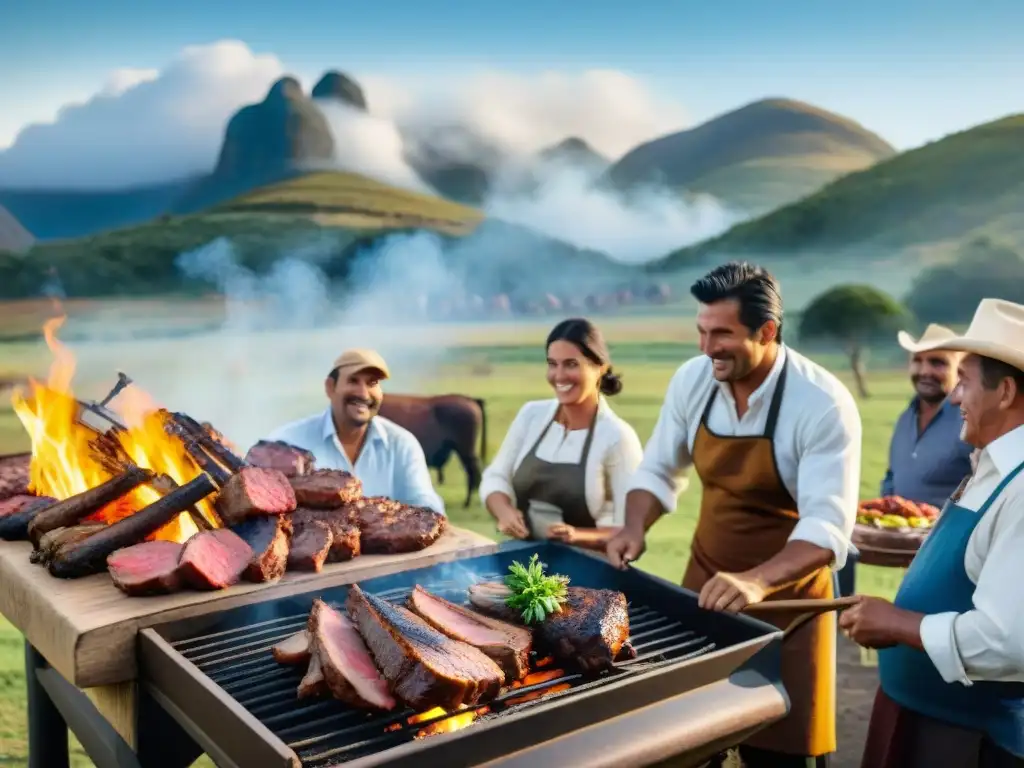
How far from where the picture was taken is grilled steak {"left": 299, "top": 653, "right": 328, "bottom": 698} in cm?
199

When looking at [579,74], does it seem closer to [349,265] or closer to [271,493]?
[349,265]

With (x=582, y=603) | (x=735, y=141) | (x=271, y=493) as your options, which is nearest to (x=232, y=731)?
(x=582, y=603)

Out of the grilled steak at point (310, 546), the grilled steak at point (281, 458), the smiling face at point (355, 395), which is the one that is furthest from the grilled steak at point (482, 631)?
the smiling face at point (355, 395)

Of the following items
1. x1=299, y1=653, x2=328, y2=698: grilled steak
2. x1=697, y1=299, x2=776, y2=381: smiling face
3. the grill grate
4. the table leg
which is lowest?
the table leg

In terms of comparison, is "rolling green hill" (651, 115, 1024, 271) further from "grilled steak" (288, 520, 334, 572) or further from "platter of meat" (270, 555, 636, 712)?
"platter of meat" (270, 555, 636, 712)

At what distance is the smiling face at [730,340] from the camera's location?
9.81 feet

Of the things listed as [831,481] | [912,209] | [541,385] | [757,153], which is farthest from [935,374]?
[912,209]

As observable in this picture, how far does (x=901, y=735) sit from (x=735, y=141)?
11942 mm

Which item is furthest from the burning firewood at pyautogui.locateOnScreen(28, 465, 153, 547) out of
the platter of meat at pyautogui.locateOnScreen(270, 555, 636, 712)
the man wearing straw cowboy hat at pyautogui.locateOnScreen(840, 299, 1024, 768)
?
the man wearing straw cowboy hat at pyautogui.locateOnScreen(840, 299, 1024, 768)

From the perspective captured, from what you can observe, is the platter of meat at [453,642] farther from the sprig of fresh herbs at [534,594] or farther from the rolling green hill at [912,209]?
the rolling green hill at [912,209]

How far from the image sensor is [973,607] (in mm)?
2279

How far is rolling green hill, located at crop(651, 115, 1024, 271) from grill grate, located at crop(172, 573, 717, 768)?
10925mm

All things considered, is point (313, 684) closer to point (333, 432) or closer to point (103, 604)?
point (103, 604)

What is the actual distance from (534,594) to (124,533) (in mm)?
1410
